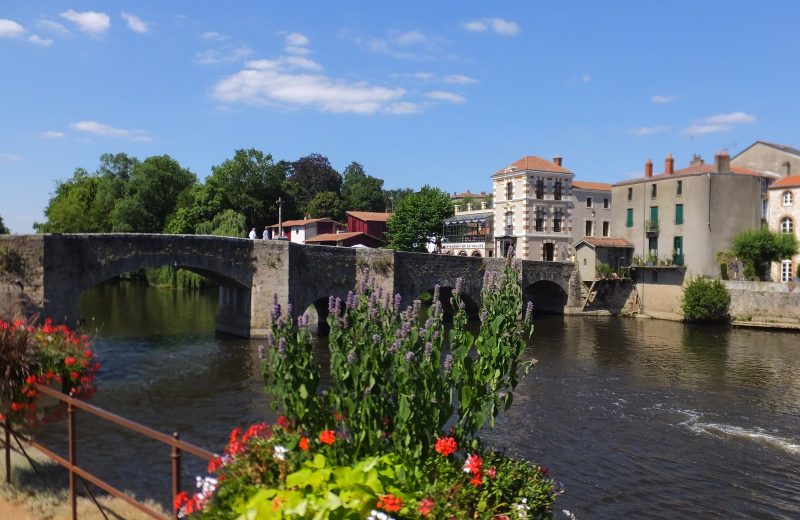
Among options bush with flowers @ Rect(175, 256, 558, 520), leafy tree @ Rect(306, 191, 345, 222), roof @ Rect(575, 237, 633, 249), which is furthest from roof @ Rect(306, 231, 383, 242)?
bush with flowers @ Rect(175, 256, 558, 520)

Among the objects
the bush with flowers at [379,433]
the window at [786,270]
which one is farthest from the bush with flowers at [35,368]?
the window at [786,270]

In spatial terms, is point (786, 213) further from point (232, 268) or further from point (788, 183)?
point (232, 268)

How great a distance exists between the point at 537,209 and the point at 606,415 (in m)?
31.2

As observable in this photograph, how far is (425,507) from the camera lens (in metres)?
3.89

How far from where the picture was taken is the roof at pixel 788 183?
42.9 meters

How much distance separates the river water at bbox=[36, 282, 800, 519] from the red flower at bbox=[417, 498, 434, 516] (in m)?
8.92

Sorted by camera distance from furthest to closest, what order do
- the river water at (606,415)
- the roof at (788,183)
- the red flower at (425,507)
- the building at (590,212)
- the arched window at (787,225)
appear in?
A: the building at (590,212), the arched window at (787,225), the roof at (788,183), the river water at (606,415), the red flower at (425,507)

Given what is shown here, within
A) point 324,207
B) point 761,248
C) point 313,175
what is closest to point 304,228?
point 324,207

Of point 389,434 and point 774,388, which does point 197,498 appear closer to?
point 389,434

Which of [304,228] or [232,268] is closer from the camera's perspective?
[232,268]

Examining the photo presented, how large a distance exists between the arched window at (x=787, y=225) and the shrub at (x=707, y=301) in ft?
28.3

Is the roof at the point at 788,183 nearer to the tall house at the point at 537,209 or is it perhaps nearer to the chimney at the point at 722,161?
the chimney at the point at 722,161

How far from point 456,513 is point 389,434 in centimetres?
140

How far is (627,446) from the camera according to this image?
1573cm
